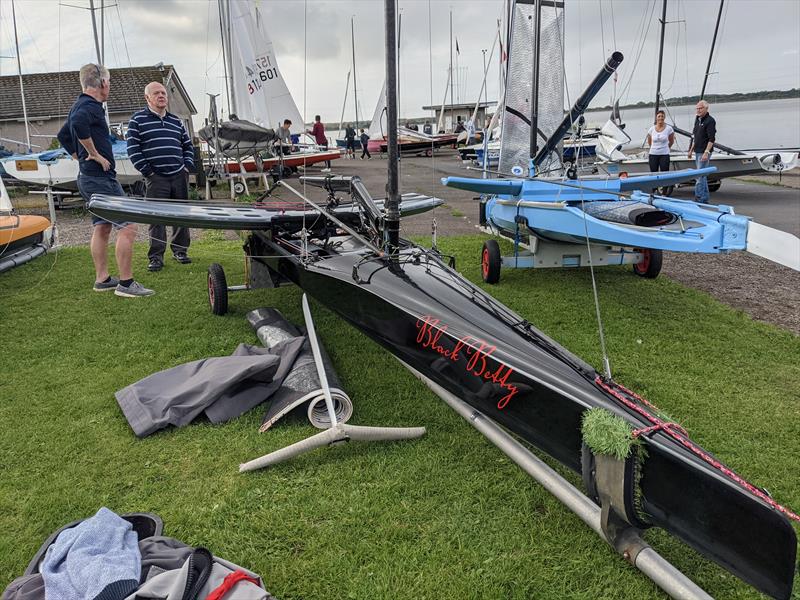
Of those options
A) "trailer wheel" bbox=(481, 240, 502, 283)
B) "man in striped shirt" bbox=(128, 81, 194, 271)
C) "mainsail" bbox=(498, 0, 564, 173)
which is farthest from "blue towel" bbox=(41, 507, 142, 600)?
"mainsail" bbox=(498, 0, 564, 173)

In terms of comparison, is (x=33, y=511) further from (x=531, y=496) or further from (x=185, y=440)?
(x=531, y=496)

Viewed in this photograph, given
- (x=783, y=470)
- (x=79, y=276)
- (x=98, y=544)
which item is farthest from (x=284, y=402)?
(x=79, y=276)

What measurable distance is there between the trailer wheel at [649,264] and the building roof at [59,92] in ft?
66.2

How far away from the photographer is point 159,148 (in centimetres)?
575

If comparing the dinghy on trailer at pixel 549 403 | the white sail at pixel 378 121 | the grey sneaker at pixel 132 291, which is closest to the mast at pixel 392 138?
the dinghy on trailer at pixel 549 403

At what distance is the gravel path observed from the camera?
17.5 ft

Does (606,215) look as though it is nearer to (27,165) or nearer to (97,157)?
(97,157)

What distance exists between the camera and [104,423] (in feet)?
10.1

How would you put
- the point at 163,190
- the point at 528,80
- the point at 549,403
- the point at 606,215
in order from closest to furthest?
the point at 549,403
the point at 606,215
the point at 163,190
the point at 528,80

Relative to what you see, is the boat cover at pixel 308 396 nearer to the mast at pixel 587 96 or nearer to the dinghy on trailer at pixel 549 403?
the dinghy on trailer at pixel 549 403

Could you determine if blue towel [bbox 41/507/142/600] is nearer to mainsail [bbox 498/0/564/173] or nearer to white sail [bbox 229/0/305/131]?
mainsail [bbox 498/0/564/173]

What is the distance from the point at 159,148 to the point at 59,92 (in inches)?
869

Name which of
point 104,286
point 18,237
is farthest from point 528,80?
point 18,237

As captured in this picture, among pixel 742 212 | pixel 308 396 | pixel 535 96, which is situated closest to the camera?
pixel 308 396
